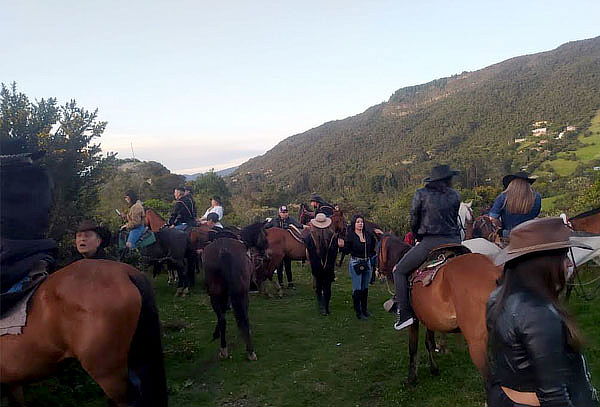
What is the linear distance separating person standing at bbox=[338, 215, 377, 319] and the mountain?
4035 cm

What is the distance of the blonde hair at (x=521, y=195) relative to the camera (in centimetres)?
521

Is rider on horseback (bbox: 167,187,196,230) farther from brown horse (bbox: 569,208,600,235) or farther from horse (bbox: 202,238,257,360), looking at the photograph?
brown horse (bbox: 569,208,600,235)

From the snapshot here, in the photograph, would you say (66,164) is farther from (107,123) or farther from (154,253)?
(154,253)

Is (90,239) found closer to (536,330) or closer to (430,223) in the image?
(430,223)

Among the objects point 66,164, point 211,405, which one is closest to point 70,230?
point 66,164

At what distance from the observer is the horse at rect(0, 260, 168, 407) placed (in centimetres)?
351

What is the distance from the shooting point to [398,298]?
5.55 metres

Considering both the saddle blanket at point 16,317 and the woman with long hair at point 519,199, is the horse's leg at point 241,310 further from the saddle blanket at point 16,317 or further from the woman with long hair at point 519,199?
the woman with long hair at point 519,199

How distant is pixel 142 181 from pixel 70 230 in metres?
25.3

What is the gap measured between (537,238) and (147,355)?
3.24 m

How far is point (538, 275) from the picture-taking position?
6.21 feet

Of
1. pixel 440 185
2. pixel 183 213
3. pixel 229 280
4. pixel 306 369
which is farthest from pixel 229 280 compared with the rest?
pixel 183 213

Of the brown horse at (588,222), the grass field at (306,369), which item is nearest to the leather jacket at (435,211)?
the grass field at (306,369)

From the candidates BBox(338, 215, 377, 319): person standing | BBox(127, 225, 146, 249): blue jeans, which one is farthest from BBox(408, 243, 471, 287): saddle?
BBox(127, 225, 146, 249): blue jeans
